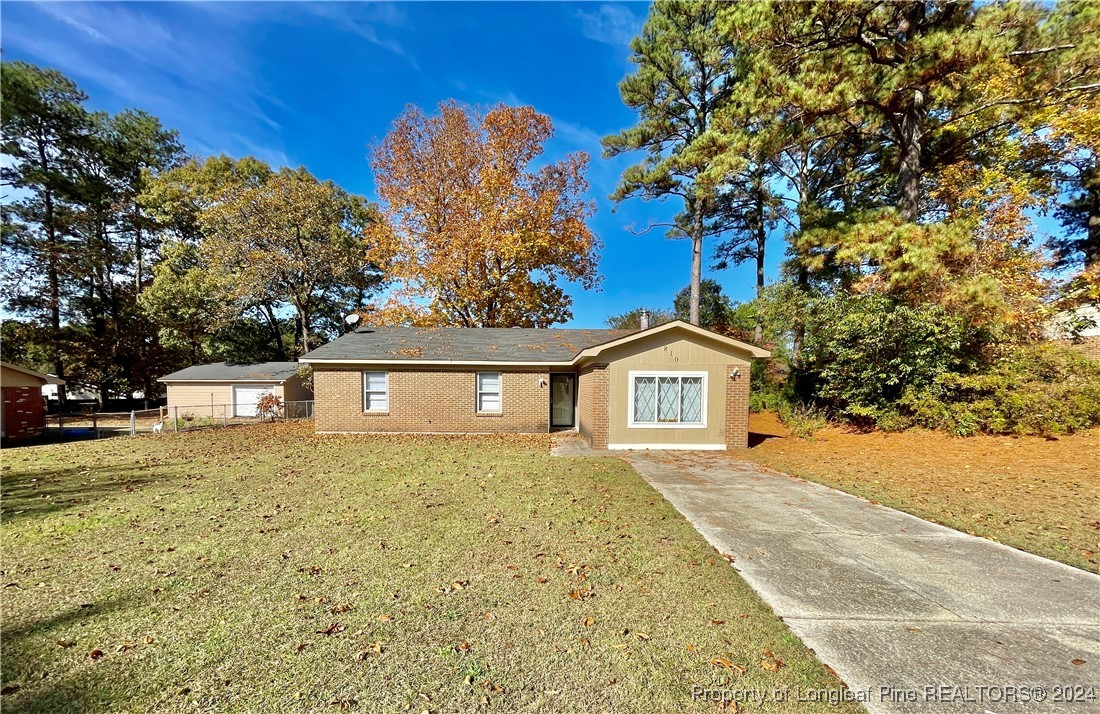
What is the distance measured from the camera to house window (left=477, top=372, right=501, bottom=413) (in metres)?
14.2

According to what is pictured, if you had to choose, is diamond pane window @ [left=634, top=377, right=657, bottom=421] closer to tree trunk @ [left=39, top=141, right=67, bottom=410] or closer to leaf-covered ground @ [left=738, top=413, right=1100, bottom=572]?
leaf-covered ground @ [left=738, top=413, right=1100, bottom=572]

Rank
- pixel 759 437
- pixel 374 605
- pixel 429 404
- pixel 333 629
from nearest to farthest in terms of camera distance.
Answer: pixel 333 629 → pixel 374 605 → pixel 759 437 → pixel 429 404

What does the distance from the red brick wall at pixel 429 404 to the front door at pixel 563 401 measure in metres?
0.84

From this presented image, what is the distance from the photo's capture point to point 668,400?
1102 centimetres

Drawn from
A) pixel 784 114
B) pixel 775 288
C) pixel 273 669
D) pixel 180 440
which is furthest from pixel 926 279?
pixel 180 440

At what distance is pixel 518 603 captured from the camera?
3574 mm

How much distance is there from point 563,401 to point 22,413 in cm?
1856

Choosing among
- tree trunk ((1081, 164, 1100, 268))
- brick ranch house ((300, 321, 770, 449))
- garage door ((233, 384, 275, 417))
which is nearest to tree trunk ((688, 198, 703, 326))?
brick ranch house ((300, 321, 770, 449))

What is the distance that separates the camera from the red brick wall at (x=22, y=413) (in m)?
13.3

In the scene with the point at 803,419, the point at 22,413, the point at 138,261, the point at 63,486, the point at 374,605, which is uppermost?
the point at 138,261

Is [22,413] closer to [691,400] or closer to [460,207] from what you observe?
[460,207]

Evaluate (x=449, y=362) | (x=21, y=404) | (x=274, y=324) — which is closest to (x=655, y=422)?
(x=449, y=362)

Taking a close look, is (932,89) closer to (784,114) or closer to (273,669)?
(784,114)

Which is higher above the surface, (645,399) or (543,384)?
(543,384)
